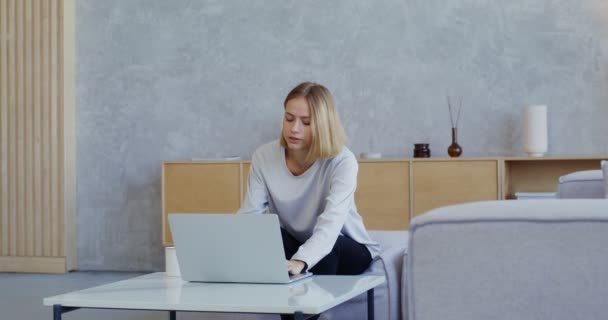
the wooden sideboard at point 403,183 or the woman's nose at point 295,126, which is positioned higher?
the woman's nose at point 295,126

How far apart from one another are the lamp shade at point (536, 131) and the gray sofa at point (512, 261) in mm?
4132

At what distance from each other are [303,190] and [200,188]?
261 centimetres

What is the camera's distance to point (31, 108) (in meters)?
6.19

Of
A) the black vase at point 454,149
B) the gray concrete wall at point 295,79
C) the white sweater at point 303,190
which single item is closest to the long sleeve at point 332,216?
the white sweater at point 303,190

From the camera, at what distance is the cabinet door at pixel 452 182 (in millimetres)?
5129

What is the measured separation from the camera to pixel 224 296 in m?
2.09

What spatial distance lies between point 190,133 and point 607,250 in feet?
16.6

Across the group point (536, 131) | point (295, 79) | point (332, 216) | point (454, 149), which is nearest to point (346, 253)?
point (332, 216)

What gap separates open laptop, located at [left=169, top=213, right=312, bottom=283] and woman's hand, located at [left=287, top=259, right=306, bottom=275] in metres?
0.09

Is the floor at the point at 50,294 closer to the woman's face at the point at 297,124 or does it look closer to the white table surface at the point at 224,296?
the white table surface at the point at 224,296

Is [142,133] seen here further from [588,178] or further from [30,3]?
[588,178]

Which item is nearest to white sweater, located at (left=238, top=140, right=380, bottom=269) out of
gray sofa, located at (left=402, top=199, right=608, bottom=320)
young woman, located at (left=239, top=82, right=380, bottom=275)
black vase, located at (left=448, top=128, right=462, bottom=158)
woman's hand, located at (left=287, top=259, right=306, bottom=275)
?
young woman, located at (left=239, top=82, right=380, bottom=275)

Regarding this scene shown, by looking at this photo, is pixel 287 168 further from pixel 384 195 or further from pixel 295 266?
pixel 384 195

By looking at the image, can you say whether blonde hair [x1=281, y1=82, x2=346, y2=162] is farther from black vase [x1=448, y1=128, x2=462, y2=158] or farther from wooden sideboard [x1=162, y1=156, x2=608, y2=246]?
black vase [x1=448, y1=128, x2=462, y2=158]
